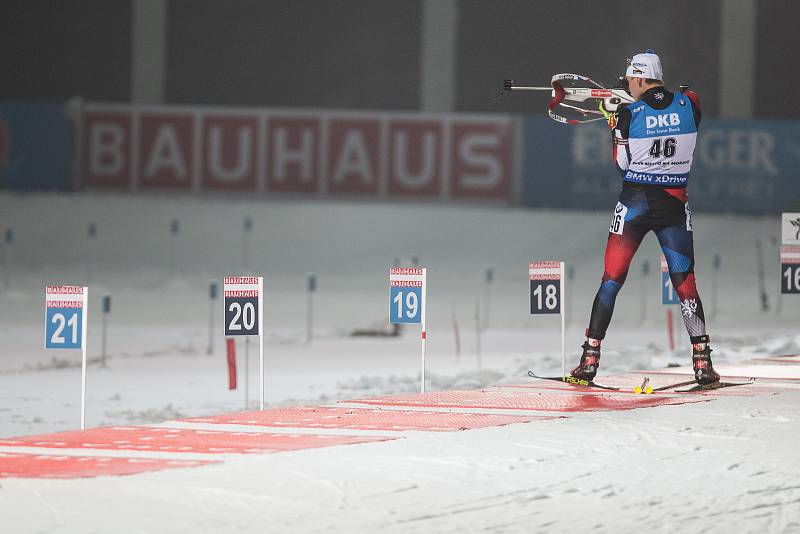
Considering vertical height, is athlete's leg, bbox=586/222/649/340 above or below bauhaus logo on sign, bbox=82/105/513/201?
below

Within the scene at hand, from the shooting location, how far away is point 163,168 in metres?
29.2

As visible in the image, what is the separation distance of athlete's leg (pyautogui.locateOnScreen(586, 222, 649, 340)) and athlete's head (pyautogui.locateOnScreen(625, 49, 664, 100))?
778 mm

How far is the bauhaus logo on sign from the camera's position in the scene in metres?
29.1

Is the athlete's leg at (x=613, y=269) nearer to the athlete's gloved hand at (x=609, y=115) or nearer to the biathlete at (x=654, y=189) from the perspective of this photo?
the biathlete at (x=654, y=189)

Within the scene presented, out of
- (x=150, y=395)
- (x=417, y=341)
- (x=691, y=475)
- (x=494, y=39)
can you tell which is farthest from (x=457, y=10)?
(x=691, y=475)

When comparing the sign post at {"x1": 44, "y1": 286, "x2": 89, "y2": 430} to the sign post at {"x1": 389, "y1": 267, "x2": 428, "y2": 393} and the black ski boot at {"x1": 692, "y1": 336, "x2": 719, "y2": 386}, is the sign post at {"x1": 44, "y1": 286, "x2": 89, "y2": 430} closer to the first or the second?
A: the sign post at {"x1": 389, "y1": 267, "x2": 428, "y2": 393}

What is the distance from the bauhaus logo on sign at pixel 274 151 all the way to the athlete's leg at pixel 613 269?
20065mm

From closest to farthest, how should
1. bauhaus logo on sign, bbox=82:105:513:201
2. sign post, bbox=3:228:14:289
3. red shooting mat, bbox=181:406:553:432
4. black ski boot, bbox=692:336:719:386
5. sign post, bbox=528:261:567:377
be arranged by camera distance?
1. red shooting mat, bbox=181:406:553:432
2. black ski boot, bbox=692:336:719:386
3. sign post, bbox=528:261:567:377
4. sign post, bbox=3:228:14:289
5. bauhaus logo on sign, bbox=82:105:513:201

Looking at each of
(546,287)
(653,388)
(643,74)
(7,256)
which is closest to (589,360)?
(653,388)

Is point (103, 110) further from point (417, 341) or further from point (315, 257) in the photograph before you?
point (417, 341)

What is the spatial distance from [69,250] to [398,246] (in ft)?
20.0

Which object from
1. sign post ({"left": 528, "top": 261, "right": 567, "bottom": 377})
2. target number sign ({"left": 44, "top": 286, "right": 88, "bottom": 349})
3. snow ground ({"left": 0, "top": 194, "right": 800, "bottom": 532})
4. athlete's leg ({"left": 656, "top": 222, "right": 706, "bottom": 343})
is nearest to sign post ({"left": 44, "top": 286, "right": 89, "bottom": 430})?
target number sign ({"left": 44, "top": 286, "right": 88, "bottom": 349})

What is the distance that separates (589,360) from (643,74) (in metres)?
1.68

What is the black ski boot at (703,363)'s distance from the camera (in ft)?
29.3
